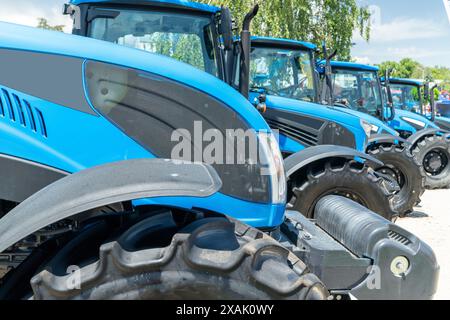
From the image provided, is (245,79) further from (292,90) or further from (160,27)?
(292,90)

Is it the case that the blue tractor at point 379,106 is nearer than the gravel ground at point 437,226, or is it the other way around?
the gravel ground at point 437,226

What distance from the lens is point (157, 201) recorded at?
7.04 ft

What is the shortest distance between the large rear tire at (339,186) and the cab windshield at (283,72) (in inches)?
75.5

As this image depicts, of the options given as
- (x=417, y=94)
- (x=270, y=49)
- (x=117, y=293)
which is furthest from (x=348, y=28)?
(x=117, y=293)

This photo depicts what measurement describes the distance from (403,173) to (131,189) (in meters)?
6.09

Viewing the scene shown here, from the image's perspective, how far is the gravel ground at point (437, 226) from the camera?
461 cm

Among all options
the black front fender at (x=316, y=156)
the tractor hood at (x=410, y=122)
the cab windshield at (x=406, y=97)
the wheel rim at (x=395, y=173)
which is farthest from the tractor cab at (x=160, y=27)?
the cab windshield at (x=406, y=97)

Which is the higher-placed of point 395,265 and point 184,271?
point 184,271

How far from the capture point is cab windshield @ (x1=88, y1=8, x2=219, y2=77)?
3488 millimetres

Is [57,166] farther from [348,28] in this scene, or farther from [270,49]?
[348,28]

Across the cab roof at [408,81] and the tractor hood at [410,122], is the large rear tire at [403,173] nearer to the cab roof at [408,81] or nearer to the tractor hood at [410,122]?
the tractor hood at [410,122]

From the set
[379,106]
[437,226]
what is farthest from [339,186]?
[379,106]

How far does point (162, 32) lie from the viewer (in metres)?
3.58

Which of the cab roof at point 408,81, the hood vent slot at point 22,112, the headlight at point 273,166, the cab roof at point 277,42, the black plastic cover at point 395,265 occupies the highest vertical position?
the cab roof at point 277,42
